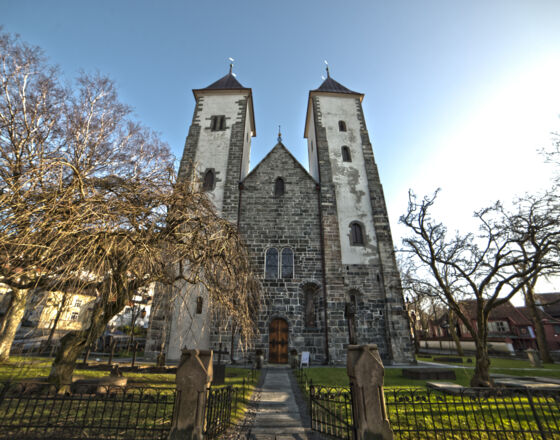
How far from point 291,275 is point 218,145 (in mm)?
9727

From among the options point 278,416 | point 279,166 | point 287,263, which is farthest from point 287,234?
point 278,416

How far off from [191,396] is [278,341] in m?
10.3

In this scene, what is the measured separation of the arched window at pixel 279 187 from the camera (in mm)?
16911

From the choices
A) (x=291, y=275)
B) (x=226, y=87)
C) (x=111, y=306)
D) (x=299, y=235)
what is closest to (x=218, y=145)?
(x=226, y=87)

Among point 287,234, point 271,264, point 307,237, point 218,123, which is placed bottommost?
point 271,264

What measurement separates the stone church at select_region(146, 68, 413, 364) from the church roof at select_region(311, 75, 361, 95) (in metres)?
1.60

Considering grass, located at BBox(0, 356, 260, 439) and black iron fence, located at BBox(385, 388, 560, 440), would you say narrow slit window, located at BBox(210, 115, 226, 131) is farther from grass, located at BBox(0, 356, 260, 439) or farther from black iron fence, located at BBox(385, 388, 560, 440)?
black iron fence, located at BBox(385, 388, 560, 440)

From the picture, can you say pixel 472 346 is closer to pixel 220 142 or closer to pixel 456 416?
pixel 456 416

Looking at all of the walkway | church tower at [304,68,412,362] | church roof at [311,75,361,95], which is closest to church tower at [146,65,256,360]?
Answer: church tower at [304,68,412,362]

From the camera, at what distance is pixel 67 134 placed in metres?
10.9

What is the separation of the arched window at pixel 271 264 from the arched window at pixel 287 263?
0.42 meters

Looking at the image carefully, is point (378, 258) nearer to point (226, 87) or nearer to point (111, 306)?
point (111, 306)

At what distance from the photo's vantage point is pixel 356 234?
635 inches

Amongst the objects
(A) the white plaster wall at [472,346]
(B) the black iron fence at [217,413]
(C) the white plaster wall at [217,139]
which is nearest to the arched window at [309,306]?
(C) the white plaster wall at [217,139]
